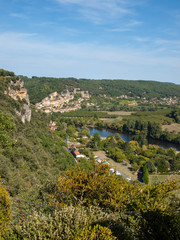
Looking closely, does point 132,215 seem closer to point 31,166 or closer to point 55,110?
point 31,166

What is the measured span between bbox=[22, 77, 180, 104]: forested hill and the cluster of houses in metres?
2.76

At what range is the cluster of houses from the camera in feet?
307

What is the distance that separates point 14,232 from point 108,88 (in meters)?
159

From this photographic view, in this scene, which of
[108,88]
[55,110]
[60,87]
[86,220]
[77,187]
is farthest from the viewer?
[108,88]

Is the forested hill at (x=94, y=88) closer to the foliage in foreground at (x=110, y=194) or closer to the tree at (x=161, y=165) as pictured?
the tree at (x=161, y=165)

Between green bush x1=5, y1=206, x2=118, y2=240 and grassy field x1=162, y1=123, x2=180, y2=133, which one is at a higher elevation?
green bush x1=5, y1=206, x2=118, y2=240

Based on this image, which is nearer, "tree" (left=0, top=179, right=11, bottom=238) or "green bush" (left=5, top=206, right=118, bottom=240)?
"green bush" (left=5, top=206, right=118, bottom=240)

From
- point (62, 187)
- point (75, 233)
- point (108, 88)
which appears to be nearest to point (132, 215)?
point (75, 233)

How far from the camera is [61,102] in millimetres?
107000

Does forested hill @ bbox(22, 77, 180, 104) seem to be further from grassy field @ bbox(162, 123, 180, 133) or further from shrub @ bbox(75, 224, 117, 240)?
shrub @ bbox(75, 224, 117, 240)

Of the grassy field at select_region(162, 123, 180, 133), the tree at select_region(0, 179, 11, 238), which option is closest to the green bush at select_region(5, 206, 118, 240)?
the tree at select_region(0, 179, 11, 238)

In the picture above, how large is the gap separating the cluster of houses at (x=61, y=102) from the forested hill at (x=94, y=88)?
2.76 metres

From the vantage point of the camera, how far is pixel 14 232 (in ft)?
16.3

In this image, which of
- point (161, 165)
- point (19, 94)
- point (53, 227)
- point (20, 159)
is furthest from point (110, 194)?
point (19, 94)
